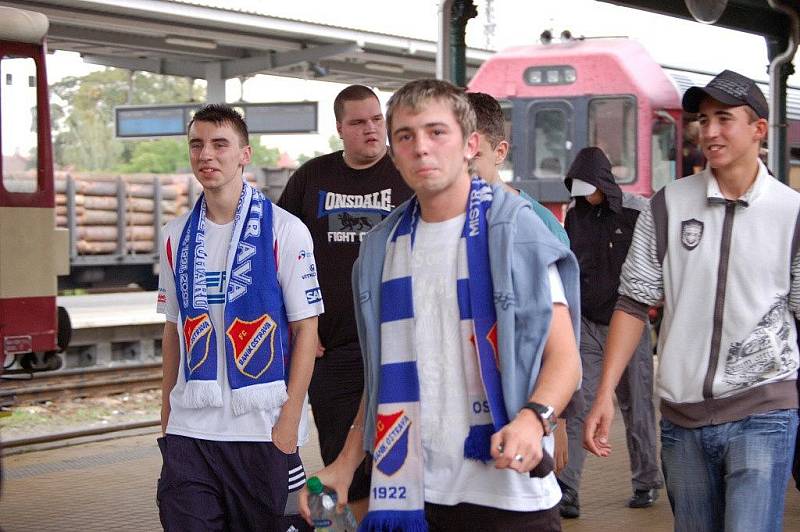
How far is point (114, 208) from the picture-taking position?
2534cm

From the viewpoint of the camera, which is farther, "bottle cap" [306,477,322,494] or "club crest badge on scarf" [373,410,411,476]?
"bottle cap" [306,477,322,494]

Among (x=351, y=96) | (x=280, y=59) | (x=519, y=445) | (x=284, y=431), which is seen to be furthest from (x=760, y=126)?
(x=280, y=59)

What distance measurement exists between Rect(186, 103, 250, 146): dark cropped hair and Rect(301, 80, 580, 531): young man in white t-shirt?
1.48 meters

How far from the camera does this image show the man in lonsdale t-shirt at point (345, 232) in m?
A: 5.57

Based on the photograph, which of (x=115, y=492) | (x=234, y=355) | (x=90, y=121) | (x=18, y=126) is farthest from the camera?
(x=90, y=121)

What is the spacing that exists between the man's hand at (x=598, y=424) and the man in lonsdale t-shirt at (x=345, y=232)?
1.80 metres

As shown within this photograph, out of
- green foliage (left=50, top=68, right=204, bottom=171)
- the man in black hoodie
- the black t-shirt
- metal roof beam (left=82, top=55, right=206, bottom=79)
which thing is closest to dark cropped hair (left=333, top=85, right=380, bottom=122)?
the black t-shirt

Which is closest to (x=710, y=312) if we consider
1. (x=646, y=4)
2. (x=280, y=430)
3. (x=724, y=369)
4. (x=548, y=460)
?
(x=724, y=369)

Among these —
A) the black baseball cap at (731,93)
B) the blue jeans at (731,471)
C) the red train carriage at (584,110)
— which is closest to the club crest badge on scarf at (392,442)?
the blue jeans at (731,471)

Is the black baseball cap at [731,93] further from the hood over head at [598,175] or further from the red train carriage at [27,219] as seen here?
the red train carriage at [27,219]

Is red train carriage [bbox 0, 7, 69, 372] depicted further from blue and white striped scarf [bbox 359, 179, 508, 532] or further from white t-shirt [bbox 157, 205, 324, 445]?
blue and white striped scarf [bbox 359, 179, 508, 532]

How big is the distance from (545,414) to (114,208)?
2309cm

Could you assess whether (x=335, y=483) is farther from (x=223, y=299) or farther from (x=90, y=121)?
(x=90, y=121)

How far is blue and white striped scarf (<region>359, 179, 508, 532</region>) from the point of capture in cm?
314
